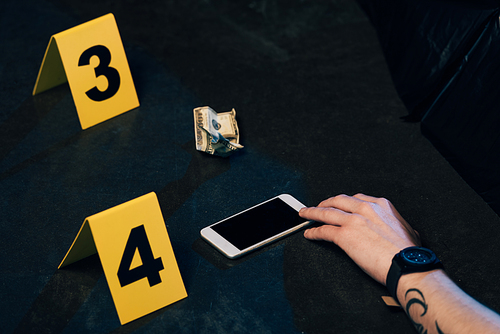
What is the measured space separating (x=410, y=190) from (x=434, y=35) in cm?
60

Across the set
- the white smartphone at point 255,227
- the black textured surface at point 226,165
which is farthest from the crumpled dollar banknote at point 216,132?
the white smartphone at point 255,227

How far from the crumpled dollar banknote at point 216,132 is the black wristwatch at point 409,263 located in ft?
2.13

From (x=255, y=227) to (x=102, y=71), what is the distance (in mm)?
808

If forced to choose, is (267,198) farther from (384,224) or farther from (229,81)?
(229,81)

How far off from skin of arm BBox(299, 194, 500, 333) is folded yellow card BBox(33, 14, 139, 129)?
823mm

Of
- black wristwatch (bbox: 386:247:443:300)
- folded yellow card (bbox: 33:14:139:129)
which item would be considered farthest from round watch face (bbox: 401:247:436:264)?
folded yellow card (bbox: 33:14:139:129)

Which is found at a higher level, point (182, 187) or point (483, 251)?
point (182, 187)

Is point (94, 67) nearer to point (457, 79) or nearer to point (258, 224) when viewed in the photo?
point (258, 224)

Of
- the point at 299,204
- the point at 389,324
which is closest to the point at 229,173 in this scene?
the point at 299,204

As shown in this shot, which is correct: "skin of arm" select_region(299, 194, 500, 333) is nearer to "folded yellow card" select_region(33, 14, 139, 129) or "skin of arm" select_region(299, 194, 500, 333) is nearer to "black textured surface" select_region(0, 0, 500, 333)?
"black textured surface" select_region(0, 0, 500, 333)

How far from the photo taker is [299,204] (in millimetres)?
1248

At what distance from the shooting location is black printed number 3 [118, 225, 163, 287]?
99cm

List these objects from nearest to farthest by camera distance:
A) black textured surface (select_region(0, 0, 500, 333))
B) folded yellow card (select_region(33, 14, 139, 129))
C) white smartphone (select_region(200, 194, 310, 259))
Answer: black textured surface (select_region(0, 0, 500, 333))
white smartphone (select_region(200, 194, 310, 259))
folded yellow card (select_region(33, 14, 139, 129))

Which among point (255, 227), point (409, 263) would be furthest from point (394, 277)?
point (255, 227)
